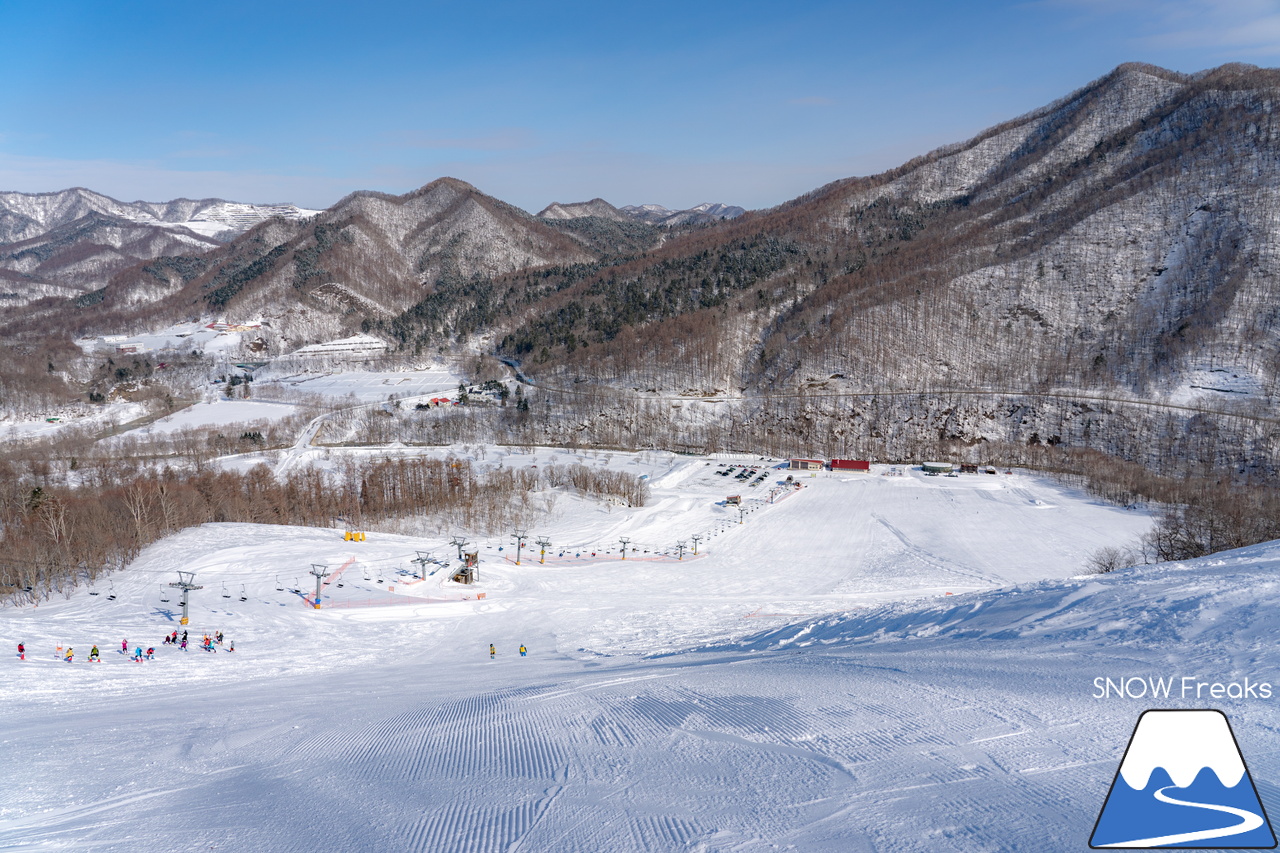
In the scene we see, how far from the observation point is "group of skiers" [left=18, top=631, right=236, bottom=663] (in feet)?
65.0

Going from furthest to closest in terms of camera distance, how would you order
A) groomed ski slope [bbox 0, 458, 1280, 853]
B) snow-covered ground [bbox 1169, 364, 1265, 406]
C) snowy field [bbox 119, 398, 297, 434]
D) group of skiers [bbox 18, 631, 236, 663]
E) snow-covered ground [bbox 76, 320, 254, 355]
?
snow-covered ground [bbox 76, 320, 254, 355], snowy field [bbox 119, 398, 297, 434], snow-covered ground [bbox 1169, 364, 1265, 406], group of skiers [bbox 18, 631, 236, 663], groomed ski slope [bbox 0, 458, 1280, 853]

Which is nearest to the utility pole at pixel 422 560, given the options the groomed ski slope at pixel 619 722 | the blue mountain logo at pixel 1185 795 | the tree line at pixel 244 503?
the groomed ski slope at pixel 619 722

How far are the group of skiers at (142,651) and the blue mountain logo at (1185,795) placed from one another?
Answer: 25.4 meters

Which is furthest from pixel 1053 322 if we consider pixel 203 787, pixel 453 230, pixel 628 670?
pixel 453 230

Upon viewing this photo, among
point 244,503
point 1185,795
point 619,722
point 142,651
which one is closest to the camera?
point 1185,795

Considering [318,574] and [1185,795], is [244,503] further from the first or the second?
[1185,795]

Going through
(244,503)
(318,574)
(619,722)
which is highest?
(619,722)
